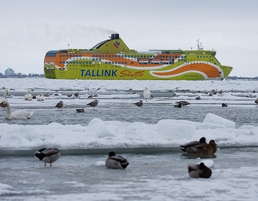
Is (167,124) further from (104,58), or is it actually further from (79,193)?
(104,58)

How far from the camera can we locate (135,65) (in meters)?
99.3

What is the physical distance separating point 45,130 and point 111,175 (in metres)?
4.22

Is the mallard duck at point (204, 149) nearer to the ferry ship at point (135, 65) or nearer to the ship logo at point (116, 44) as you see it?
the ferry ship at point (135, 65)

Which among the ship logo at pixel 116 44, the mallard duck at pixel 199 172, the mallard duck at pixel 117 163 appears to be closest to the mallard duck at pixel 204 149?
the mallard duck at pixel 117 163

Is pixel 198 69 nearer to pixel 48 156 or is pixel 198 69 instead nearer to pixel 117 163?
pixel 48 156

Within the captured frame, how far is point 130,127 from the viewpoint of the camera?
1170cm

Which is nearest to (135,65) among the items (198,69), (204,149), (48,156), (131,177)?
(198,69)

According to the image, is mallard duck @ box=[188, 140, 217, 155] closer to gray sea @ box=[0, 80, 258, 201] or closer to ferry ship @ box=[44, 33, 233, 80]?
gray sea @ box=[0, 80, 258, 201]

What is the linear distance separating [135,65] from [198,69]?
11.8 metres

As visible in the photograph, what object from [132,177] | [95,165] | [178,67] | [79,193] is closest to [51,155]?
[95,165]

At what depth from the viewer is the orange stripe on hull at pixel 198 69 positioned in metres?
96.8

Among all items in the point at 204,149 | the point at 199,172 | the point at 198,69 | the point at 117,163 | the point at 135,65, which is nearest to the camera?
the point at 199,172

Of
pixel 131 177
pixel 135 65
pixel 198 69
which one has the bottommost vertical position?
pixel 131 177

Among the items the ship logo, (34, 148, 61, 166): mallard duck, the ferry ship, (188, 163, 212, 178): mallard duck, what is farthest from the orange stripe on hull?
(188, 163, 212, 178): mallard duck
